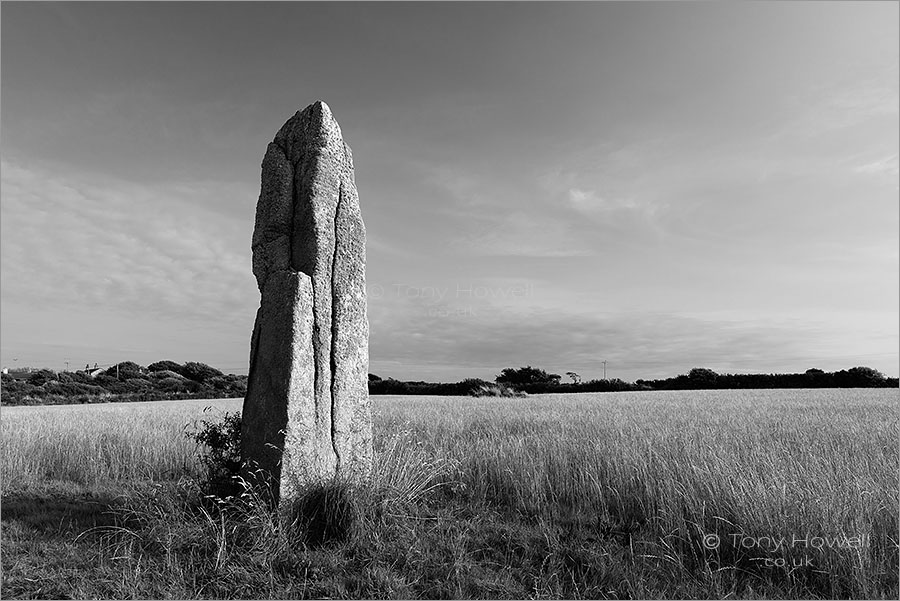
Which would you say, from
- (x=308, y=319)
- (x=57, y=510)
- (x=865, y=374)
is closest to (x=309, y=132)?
(x=308, y=319)

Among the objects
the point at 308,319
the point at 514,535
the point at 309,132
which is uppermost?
the point at 309,132

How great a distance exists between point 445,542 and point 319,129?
5268 millimetres

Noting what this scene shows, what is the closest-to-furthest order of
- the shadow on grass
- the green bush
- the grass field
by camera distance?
the grass field < the shadow on grass < the green bush

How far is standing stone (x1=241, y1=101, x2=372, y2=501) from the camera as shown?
20.7 ft

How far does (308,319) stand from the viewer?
6.53 m

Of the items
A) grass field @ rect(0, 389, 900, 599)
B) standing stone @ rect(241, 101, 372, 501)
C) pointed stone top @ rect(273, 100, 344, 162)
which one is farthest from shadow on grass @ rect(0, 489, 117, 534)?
pointed stone top @ rect(273, 100, 344, 162)

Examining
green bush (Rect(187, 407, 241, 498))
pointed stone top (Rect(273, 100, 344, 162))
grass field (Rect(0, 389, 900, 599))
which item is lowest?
grass field (Rect(0, 389, 900, 599))

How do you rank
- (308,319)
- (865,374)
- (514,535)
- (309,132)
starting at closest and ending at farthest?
1. (514,535)
2. (308,319)
3. (309,132)
4. (865,374)

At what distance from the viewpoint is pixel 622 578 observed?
5086 millimetres

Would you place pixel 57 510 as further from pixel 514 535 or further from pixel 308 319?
pixel 514 535

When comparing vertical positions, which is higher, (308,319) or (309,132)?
(309,132)

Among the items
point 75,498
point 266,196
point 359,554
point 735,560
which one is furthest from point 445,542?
point 75,498

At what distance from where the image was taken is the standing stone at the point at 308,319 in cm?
632

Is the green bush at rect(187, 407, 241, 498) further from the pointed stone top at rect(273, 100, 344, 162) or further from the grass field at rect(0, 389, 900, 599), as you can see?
the pointed stone top at rect(273, 100, 344, 162)
